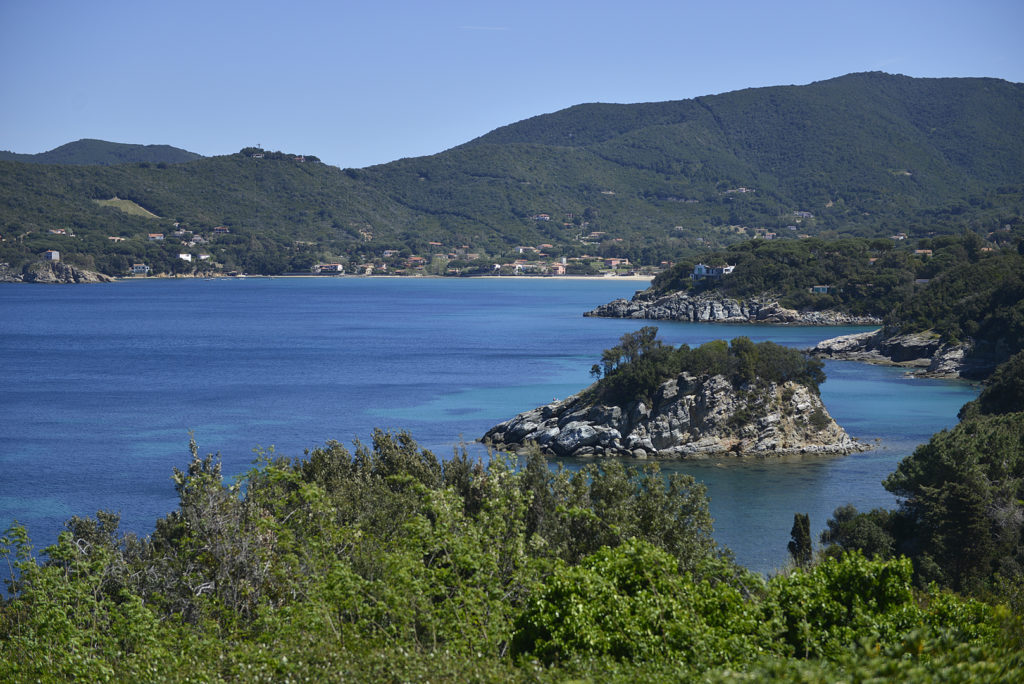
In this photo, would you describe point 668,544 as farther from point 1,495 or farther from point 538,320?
point 538,320

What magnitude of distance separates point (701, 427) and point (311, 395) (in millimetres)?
24520

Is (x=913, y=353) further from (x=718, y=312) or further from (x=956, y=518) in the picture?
(x=956, y=518)

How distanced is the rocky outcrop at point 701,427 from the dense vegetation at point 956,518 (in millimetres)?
12483

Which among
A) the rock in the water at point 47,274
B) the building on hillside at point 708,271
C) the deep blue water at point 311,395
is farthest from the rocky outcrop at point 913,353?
the rock in the water at point 47,274

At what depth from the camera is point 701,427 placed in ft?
131

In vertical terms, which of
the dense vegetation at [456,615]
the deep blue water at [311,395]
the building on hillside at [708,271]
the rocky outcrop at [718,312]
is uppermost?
the building on hillside at [708,271]

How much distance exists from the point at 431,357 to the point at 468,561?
59.7m

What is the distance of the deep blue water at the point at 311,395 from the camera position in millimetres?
32656

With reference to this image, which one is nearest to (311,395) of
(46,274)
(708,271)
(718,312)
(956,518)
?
(956,518)

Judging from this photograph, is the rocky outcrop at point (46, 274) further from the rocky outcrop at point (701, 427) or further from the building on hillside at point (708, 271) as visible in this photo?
the rocky outcrop at point (701, 427)

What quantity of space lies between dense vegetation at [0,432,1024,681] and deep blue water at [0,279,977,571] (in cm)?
1375

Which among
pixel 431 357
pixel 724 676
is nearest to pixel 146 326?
pixel 431 357

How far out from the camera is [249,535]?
1335 centimetres

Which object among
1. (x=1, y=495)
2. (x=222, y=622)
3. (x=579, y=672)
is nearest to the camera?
(x=579, y=672)
